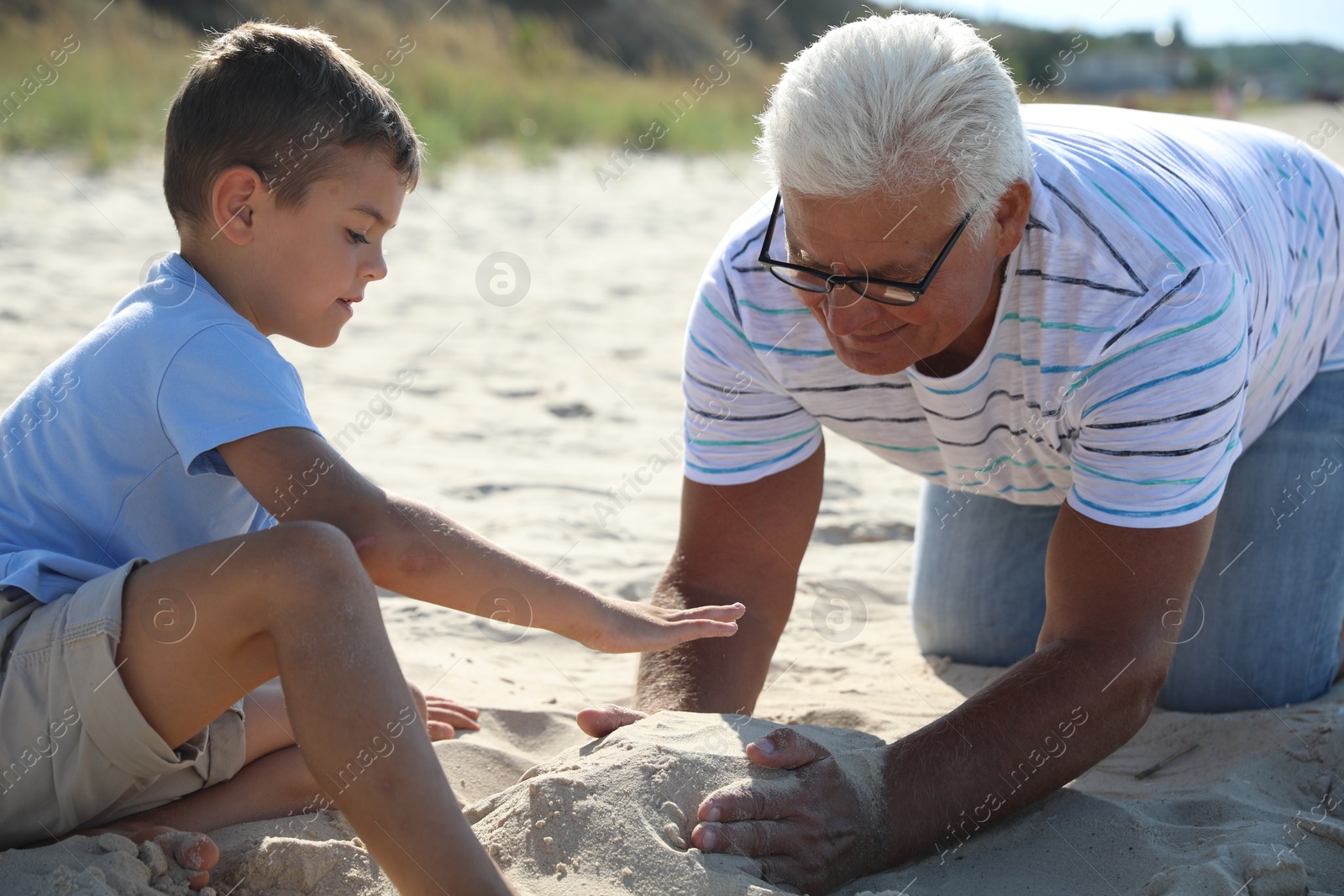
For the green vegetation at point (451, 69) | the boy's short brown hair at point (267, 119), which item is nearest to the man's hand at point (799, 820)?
the boy's short brown hair at point (267, 119)

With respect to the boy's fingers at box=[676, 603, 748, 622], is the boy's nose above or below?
above

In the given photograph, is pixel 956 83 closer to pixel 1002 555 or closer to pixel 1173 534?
pixel 1173 534

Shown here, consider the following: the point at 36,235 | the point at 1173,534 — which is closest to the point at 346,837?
the point at 1173,534

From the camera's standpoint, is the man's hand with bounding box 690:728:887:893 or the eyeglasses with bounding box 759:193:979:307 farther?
the eyeglasses with bounding box 759:193:979:307

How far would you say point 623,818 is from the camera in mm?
1768

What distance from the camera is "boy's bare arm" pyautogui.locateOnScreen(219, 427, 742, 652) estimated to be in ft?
5.43

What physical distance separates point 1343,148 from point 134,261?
56.1 feet

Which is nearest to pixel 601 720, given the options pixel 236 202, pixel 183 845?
pixel 183 845

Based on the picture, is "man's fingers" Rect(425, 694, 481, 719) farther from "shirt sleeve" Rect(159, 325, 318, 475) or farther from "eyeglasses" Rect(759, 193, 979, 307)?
"eyeglasses" Rect(759, 193, 979, 307)

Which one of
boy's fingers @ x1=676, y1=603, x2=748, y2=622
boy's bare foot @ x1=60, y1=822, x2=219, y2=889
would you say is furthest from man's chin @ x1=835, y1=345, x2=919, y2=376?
boy's bare foot @ x1=60, y1=822, x2=219, y2=889

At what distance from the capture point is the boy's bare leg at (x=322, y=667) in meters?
1.47

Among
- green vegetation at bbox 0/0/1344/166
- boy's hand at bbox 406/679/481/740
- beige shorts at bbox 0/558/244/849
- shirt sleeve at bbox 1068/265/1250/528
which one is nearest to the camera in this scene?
beige shorts at bbox 0/558/244/849

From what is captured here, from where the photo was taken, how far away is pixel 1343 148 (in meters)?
16.8

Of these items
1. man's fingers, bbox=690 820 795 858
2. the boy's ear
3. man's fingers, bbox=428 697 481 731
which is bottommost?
man's fingers, bbox=428 697 481 731
